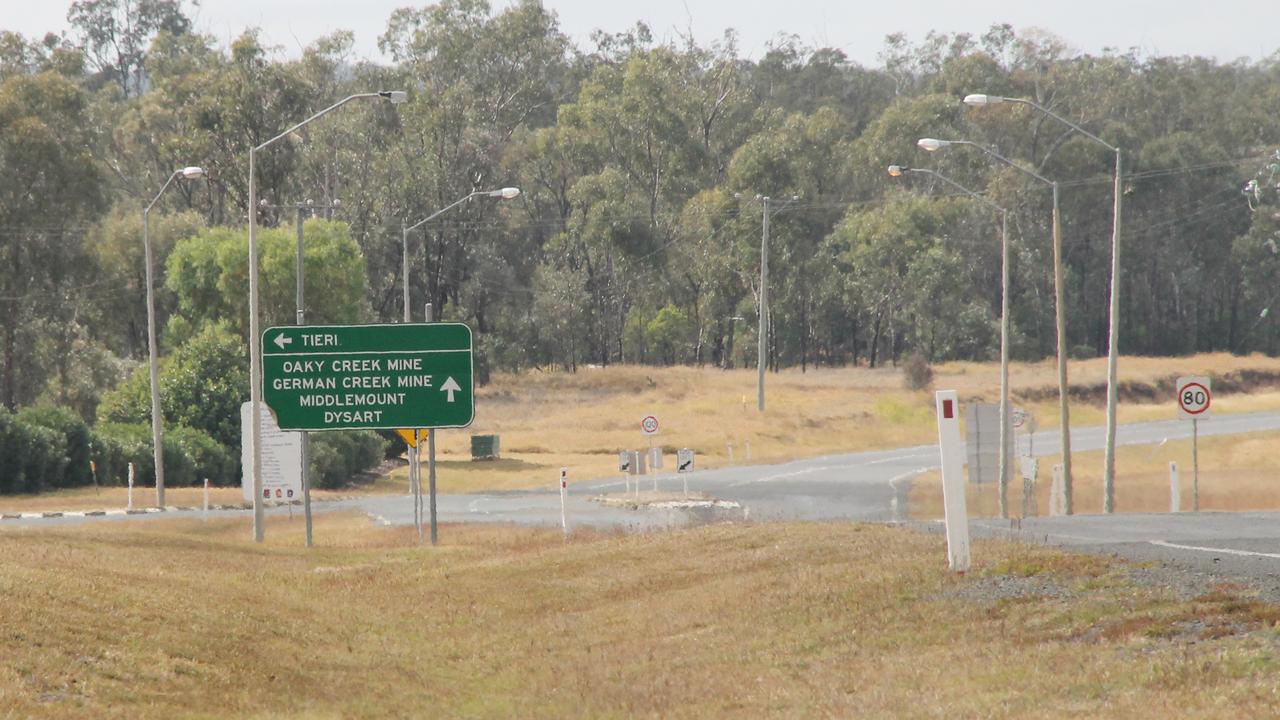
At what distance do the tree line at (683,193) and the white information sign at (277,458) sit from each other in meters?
45.1

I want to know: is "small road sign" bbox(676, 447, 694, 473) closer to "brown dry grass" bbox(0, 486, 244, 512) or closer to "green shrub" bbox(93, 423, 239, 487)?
"brown dry grass" bbox(0, 486, 244, 512)

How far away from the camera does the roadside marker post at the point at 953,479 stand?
1425cm

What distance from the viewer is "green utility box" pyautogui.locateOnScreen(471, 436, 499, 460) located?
66.0 m

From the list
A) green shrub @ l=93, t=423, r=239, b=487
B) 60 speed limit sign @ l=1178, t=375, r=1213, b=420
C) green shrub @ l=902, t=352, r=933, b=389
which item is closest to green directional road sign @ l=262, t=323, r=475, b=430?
60 speed limit sign @ l=1178, t=375, r=1213, b=420

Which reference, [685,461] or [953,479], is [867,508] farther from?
[953,479]

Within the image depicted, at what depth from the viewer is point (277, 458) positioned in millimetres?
33750

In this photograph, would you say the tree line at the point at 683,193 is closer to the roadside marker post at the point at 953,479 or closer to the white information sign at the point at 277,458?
the white information sign at the point at 277,458

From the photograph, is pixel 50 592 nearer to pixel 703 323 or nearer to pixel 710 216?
pixel 710 216

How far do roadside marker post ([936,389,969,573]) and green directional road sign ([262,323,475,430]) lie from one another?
1286 centimetres

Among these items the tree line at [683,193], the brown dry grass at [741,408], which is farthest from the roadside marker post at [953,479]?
the tree line at [683,193]

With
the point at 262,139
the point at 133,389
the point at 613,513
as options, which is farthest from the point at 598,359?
the point at 613,513

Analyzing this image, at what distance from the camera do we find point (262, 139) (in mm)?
82000

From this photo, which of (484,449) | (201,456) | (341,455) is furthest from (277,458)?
(484,449)

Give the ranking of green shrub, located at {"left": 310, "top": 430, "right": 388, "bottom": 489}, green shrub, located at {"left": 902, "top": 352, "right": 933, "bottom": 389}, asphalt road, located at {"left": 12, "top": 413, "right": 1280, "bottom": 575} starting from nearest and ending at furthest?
asphalt road, located at {"left": 12, "top": 413, "right": 1280, "bottom": 575}
green shrub, located at {"left": 310, "top": 430, "right": 388, "bottom": 489}
green shrub, located at {"left": 902, "top": 352, "right": 933, "bottom": 389}
